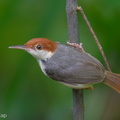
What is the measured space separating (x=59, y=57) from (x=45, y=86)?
0.78m

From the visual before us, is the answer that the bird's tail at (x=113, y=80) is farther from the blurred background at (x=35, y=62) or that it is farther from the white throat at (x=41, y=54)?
the white throat at (x=41, y=54)

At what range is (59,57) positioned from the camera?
3697mm

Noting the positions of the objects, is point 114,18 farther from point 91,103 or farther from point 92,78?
point 91,103

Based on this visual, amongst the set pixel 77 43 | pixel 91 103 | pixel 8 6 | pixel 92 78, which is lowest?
pixel 91 103

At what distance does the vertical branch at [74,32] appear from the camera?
10.9 feet

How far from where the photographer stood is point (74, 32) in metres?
3.38

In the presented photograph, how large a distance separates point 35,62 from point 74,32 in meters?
0.97

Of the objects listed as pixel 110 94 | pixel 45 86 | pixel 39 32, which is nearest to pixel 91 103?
pixel 110 94

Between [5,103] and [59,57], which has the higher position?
[59,57]

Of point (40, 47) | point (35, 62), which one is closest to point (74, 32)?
point (40, 47)

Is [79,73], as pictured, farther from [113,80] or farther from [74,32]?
[74,32]

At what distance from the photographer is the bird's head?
3494 mm

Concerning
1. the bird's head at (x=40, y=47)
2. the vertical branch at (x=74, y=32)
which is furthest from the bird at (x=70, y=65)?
the vertical branch at (x=74, y=32)

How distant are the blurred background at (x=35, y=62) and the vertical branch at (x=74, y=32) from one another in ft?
1.52
